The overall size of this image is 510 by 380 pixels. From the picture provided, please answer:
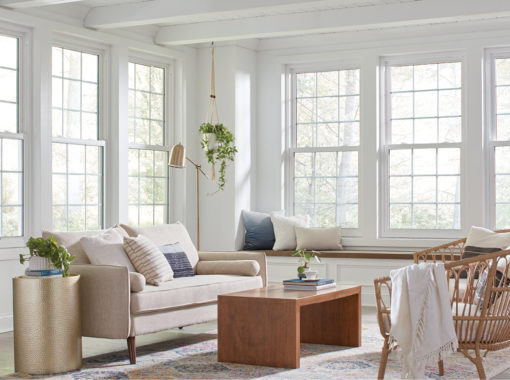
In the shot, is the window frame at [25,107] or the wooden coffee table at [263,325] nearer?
the wooden coffee table at [263,325]

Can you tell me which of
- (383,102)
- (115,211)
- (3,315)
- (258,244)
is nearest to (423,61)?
(383,102)

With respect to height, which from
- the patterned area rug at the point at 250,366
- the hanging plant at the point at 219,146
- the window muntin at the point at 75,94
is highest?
the window muntin at the point at 75,94

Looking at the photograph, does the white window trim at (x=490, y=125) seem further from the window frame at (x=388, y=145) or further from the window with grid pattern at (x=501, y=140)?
the window frame at (x=388, y=145)

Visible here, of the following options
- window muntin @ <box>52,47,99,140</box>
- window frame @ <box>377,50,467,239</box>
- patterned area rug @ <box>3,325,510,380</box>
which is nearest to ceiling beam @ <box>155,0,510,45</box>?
window frame @ <box>377,50,467,239</box>

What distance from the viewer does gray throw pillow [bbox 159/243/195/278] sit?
20.3 feet

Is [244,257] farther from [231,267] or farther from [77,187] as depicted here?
[77,187]

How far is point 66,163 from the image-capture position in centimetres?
709

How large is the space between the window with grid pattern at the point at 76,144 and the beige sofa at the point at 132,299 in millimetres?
1163

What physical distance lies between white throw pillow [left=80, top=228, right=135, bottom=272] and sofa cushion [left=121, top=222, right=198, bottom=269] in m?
0.48

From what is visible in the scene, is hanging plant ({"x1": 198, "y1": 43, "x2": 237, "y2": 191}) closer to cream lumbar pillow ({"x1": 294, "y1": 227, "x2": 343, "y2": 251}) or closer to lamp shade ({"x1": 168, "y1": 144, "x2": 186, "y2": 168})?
lamp shade ({"x1": 168, "y1": 144, "x2": 186, "y2": 168})

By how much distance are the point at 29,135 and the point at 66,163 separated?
0.52 metres

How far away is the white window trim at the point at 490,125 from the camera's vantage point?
7812 mm

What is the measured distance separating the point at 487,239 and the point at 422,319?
308 centimetres

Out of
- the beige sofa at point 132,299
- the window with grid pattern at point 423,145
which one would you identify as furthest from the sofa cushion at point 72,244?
the window with grid pattern at point 423,145
